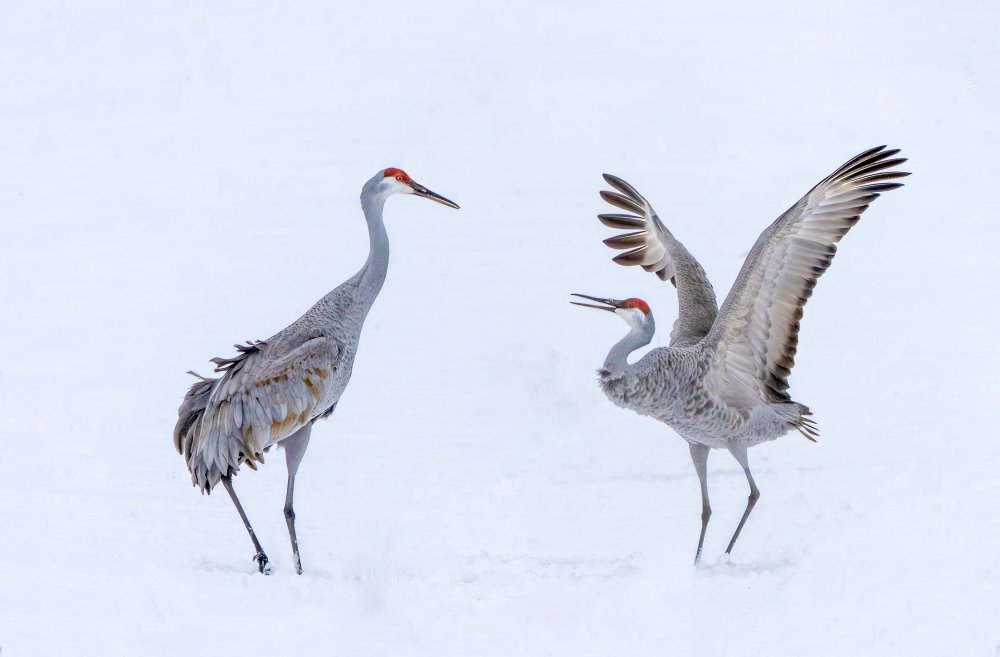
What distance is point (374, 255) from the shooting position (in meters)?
7.89

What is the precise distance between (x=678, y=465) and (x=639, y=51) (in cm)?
744

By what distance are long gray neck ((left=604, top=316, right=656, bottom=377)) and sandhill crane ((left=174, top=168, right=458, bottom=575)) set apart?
1.58 m

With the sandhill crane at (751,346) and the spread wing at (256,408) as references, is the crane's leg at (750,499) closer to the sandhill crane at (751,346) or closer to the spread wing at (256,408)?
the sandhill crane at (751,346)

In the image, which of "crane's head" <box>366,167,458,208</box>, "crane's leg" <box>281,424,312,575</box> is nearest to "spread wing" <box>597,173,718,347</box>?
"crane's head" <box>366,167,458,208</box>

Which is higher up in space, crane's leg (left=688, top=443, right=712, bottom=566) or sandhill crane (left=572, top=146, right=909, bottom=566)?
sandhill crane (left=572, top=146, right=909, bottom=566)

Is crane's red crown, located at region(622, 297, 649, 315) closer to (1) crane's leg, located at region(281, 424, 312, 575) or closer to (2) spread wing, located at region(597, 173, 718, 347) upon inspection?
(2) spread wing, located at region(597, 173, 718, 347)

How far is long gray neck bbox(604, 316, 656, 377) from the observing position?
23.5ft

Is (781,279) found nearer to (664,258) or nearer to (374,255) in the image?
(664,258)

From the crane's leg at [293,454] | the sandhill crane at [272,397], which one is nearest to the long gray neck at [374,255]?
the sandhill crane at [272,397]

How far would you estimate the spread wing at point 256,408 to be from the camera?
7316 mm

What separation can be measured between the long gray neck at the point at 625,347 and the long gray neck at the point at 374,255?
1.54 meters

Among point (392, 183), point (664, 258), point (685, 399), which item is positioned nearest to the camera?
point (685, 399)

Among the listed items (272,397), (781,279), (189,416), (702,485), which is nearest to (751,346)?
(781,279)

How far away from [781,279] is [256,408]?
9.80ft
